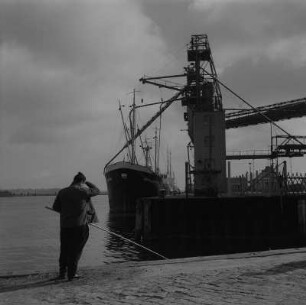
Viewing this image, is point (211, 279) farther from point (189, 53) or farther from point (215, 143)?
point (189, 53)

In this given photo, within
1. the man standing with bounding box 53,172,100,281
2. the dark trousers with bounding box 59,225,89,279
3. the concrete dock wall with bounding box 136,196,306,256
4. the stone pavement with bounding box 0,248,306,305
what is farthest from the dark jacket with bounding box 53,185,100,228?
the concrete dock wall with bounding box 136,196,306,256

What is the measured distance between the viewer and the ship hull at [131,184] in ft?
206

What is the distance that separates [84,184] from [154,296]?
9.68 feet

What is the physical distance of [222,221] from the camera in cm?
3073

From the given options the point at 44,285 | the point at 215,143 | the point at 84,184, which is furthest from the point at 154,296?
the point at 215,143

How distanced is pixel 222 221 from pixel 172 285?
22.9 metres

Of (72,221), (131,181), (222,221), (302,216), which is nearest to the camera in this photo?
(72,221)

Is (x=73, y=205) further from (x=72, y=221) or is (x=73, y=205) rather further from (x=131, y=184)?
(x=131, y=184)

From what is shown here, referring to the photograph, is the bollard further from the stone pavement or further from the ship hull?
the ship hull

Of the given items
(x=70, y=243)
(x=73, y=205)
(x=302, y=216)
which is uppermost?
(x=73, y=205)

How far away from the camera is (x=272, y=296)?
751 centimetres

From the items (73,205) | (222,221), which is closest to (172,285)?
(73,205)

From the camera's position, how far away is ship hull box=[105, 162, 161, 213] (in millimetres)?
62719

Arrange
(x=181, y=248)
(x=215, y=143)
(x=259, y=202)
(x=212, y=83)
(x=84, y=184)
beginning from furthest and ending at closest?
(x=212, y=83) < (x=215, y=143) < (x=259, y=202) < (x=181, y=248) < (x=84, y=184)
